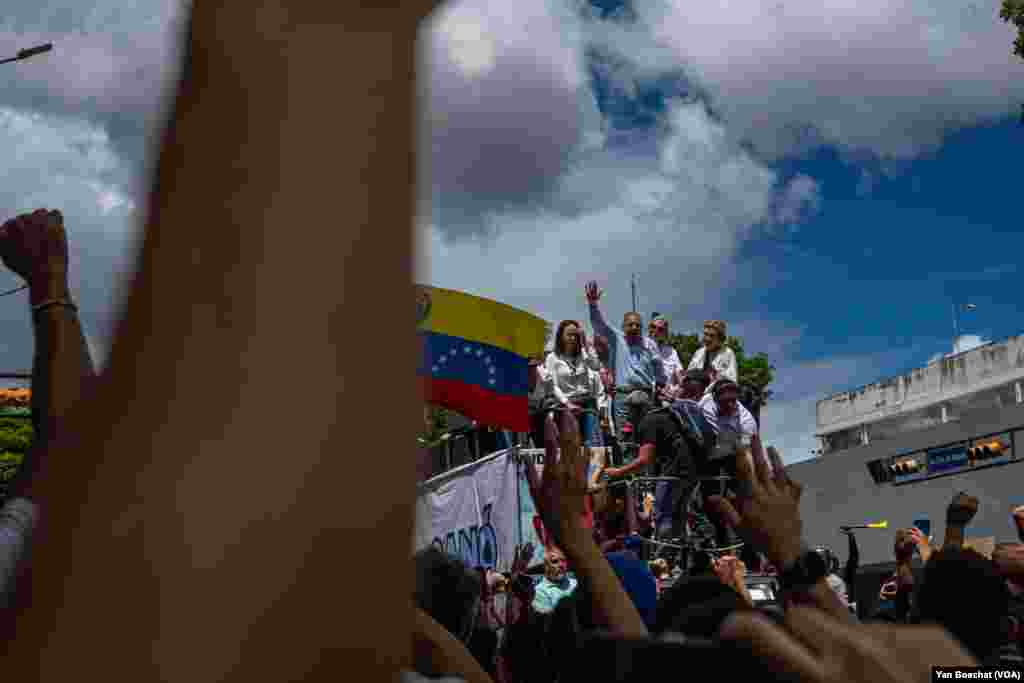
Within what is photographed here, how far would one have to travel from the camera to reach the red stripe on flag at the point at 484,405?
1354cm

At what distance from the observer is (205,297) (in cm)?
39

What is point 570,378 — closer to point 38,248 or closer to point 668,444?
point 668,444

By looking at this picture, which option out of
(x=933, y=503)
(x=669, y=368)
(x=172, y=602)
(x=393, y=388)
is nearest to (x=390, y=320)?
(x=393, y=388)

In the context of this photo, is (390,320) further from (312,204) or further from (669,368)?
(669,368)

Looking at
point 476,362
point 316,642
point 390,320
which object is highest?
point 476,362

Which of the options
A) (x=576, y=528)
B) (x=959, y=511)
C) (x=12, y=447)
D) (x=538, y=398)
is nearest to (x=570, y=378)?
(x=538, y=398)

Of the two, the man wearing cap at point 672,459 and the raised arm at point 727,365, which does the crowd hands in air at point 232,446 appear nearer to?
the man wearing cap at point 672,459

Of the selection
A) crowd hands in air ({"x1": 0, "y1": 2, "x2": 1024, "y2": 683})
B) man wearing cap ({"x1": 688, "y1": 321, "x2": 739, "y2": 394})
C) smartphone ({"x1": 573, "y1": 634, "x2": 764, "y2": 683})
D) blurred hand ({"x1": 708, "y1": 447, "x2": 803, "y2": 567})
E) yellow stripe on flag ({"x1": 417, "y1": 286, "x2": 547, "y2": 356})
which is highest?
yellow stripe on flag ({"x1": 417, "y1": 286, "x2": 547, "y2": 356})

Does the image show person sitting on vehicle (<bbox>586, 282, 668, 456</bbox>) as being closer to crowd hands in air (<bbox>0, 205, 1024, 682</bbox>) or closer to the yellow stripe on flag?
the yellow stripe on flag

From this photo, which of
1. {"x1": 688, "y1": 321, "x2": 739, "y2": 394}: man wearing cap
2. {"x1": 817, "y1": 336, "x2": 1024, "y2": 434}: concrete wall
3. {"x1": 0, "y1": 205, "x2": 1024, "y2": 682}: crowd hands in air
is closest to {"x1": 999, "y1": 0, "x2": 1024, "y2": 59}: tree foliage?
{"x1": 688, "y1": 321, "x2": 739, "y2": 394}: man wearing cap

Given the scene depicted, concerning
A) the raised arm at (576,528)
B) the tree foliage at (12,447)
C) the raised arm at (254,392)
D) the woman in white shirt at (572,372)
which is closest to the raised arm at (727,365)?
the woman in white shirt at (572,372)

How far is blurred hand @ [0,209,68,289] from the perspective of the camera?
1323 mm

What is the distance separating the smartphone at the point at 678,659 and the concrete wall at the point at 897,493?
16950 millimetres

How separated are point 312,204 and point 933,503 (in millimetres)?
21807
